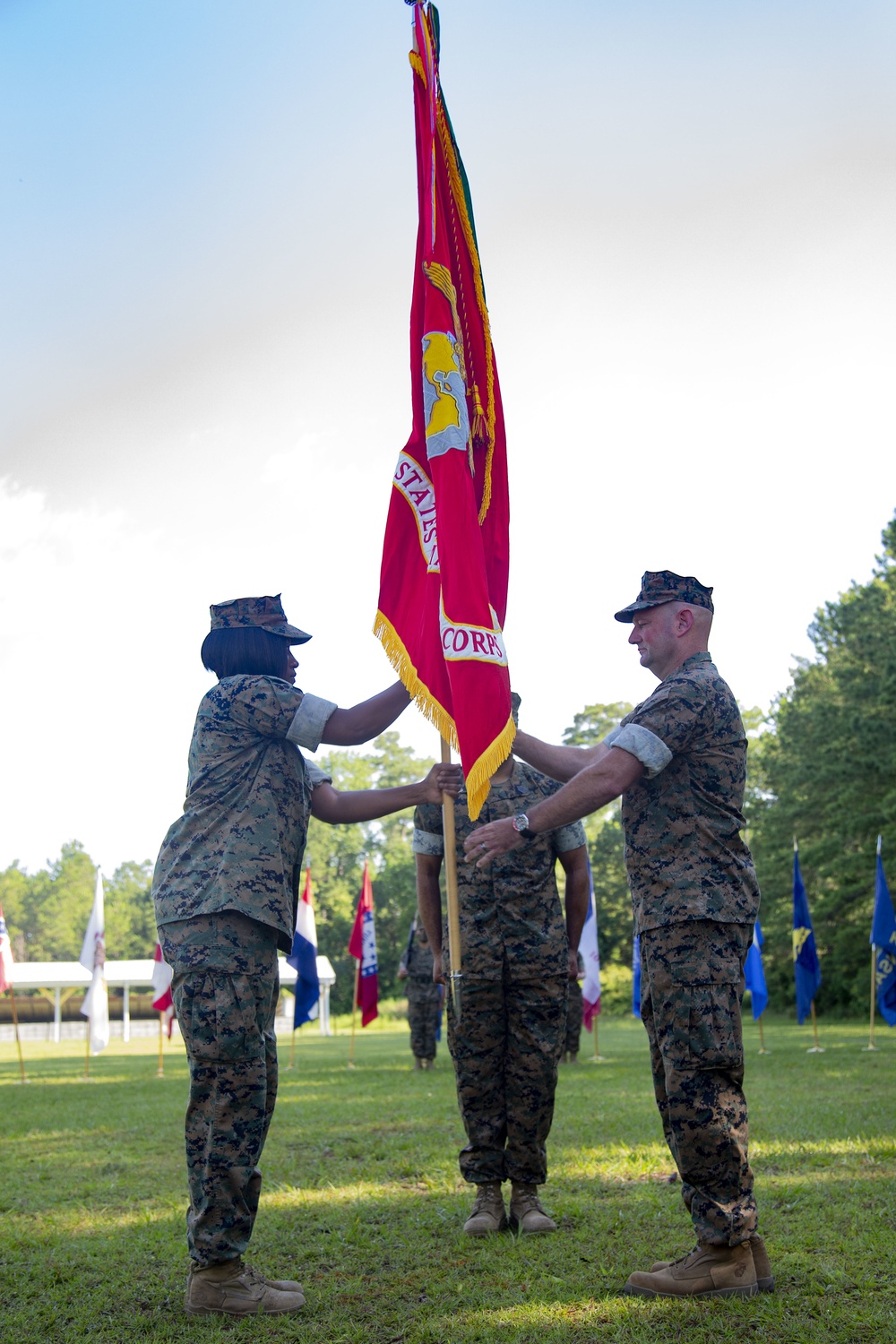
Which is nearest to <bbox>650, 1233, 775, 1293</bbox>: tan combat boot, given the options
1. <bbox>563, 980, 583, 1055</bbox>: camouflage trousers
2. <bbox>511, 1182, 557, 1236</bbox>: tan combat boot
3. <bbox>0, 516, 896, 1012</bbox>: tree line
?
<bbox>511, 1182, 557, 1236</bbox>: tan combat boot

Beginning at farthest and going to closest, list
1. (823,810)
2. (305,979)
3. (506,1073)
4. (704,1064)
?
1. (823,810)
2. (305,979)
3. (506,1073)
4. (704,1064)

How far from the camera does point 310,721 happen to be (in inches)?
156

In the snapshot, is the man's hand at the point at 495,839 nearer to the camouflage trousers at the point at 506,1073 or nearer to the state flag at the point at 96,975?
the camouflage trousers at the point at 506,1073

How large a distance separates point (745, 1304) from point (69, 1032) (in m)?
46.3

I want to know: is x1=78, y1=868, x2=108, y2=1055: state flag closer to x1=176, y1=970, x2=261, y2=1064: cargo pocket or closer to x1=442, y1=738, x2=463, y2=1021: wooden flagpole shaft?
x1=176, y1=970, x2=261, y2=1064: cargo pocket

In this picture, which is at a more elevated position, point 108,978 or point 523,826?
point 523,826

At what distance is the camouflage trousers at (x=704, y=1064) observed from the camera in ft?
12.3

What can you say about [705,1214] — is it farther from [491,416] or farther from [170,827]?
[491,416]

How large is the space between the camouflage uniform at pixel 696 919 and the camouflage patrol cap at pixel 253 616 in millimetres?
1399

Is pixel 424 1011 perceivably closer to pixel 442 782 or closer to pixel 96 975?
pixel 96 975

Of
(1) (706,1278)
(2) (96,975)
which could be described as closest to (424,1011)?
(2) (96,975)

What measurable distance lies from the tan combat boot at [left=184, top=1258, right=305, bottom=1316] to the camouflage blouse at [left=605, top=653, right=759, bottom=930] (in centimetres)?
192

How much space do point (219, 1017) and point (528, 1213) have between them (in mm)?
2053

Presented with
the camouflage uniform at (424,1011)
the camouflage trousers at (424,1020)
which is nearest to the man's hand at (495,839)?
the camouflage uniform at (424,1011)
